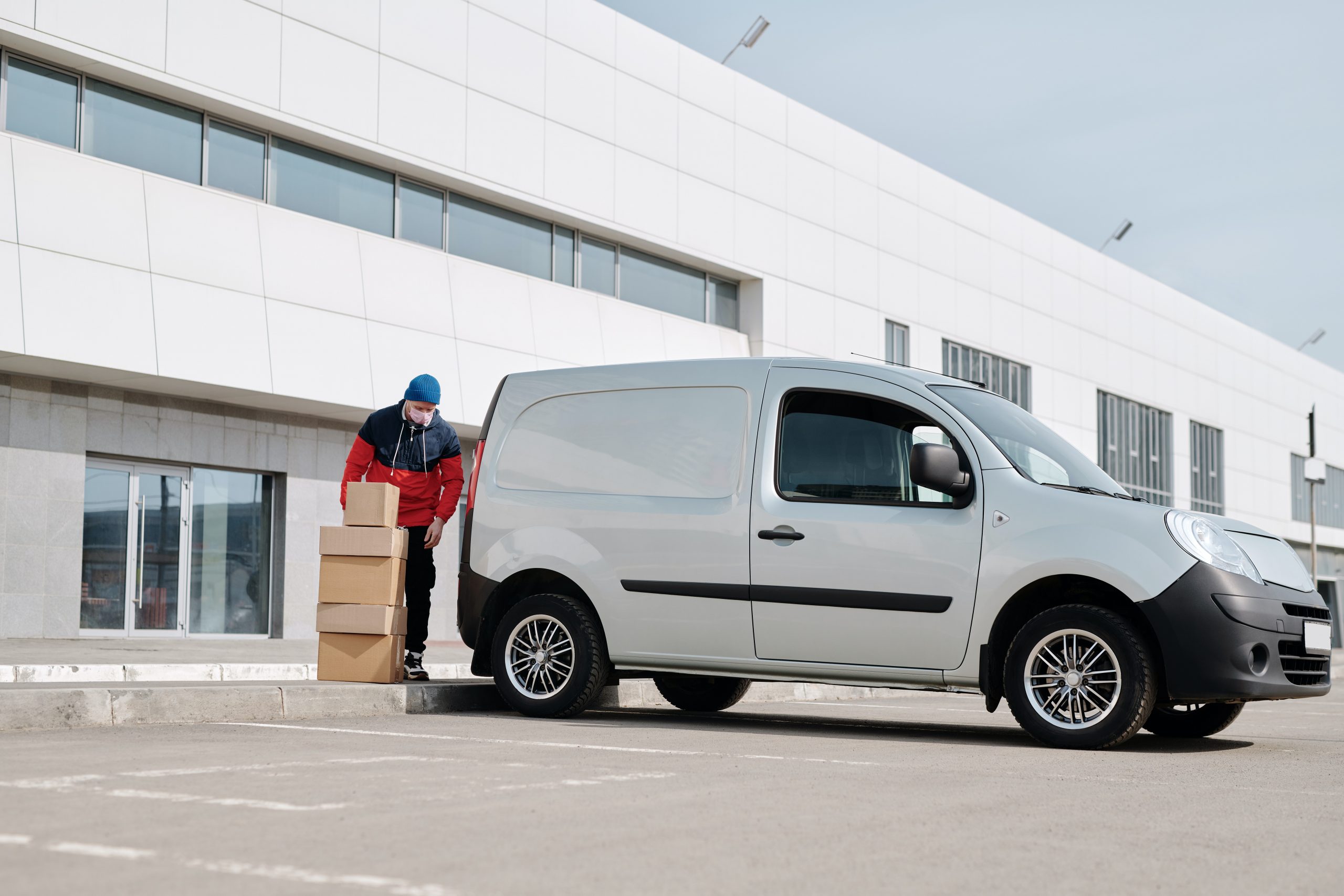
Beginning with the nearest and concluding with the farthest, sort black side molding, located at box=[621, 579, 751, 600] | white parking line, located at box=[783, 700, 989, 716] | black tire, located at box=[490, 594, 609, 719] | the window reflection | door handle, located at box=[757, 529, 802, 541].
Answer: door handle, located at box=[757, 529, 802, 541], black side molding, located at box=[621, 579, 751, 600], black tire, located at box=[490, 594, 609, 719], white parking line, located at box=[783, 700, 989, 716], the window reflection

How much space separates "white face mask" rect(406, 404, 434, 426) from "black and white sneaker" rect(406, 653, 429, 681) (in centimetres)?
152

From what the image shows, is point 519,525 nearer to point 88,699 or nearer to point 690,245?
point 88,699

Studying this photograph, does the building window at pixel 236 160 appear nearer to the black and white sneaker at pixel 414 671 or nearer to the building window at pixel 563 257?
the building window at pixel 563 257

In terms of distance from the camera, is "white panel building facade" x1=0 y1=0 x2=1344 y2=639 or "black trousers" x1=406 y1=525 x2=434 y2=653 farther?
"white panel building facade" x1=0 y1=0 x2=1344 y2=639

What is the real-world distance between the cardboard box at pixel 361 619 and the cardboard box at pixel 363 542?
0.32 m

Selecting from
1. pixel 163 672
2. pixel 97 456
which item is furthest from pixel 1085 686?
pixel 97 456

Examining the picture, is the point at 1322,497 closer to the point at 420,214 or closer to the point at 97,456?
the point at 420,214

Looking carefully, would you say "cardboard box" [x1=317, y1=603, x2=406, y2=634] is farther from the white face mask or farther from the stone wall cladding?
the stone wall cladding

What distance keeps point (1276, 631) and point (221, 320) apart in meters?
13.2

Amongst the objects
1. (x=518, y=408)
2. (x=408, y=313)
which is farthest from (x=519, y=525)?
(x=408, y=313)

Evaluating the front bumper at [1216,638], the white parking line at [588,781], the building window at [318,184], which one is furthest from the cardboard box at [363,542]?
the building window at [318,184]

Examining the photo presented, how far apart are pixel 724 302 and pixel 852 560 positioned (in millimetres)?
18989

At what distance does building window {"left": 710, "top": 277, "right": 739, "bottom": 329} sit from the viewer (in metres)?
25.8

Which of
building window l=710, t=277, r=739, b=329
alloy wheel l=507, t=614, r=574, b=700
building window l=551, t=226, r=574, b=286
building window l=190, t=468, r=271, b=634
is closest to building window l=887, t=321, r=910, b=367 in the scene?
building window l=710, t=277, r=739, b=329
